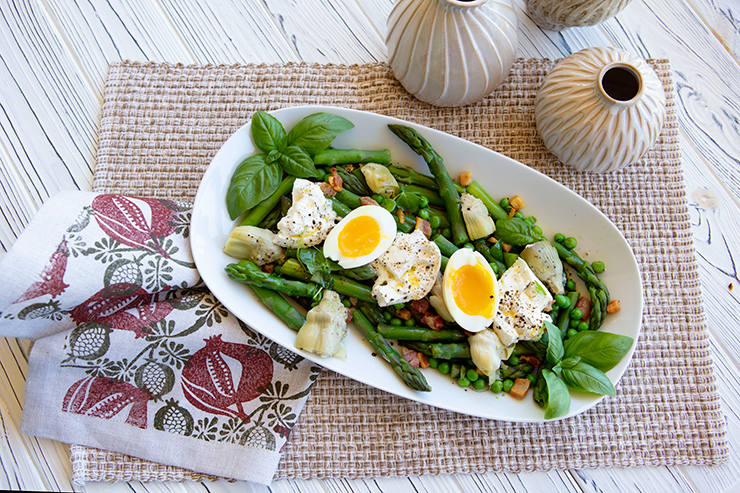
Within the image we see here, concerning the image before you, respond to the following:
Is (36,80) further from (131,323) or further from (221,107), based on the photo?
(131,323)

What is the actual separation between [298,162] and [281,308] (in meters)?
0.63

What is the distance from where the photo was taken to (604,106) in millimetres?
1962

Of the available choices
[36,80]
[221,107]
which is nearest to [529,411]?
[221,107]

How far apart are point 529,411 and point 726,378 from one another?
1.12 m

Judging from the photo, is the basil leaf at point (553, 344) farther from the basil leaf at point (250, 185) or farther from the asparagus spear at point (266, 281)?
the basil leaf at point (250, 185)

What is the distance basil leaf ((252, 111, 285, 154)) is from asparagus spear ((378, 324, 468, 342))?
0.92 metres

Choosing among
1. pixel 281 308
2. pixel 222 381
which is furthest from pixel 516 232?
pixel 222 381

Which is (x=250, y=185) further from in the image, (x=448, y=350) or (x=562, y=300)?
(x=562, y=300)

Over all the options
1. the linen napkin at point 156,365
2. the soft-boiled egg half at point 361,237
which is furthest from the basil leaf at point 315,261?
the linen napkin at point 156,365

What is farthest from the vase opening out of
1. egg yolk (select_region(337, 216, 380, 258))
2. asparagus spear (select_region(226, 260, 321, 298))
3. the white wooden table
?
asparagus spear (select_region(226, 260, 321, 298))

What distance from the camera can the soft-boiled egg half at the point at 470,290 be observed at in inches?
76.4

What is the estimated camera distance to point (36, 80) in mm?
2398

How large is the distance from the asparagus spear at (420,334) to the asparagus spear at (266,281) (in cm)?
34

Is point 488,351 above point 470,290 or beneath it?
beneath
